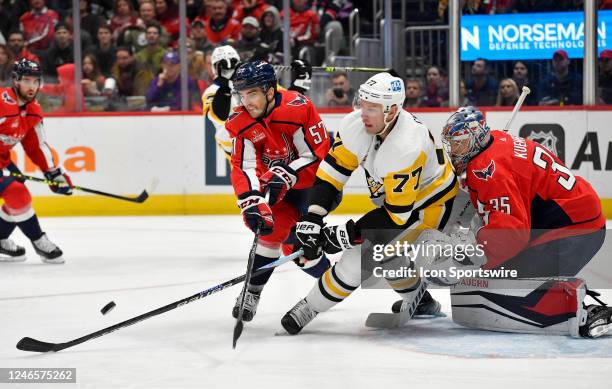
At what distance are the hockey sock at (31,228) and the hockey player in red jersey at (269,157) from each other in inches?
81.4

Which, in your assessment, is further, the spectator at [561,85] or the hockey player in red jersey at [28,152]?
the spectator at [561,85]

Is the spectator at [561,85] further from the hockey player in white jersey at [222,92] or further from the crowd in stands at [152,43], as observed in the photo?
the hockey player in white jersey at [222,92]

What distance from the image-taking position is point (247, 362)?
3.15 m

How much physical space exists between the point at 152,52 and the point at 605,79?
11.7 ft

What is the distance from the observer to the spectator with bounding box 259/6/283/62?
7934 mm

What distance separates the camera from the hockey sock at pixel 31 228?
18.7 feet

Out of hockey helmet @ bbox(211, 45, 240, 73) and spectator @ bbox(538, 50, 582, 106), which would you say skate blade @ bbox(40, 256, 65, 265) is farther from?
spectator @ bbox(538, 50, 582, 106)

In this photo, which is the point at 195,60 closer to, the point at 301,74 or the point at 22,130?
the point at 22,130

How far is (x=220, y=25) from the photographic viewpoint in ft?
26.5

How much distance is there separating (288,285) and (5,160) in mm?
2106

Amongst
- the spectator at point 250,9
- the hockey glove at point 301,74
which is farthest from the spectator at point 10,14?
the hockey glove at point 301,74

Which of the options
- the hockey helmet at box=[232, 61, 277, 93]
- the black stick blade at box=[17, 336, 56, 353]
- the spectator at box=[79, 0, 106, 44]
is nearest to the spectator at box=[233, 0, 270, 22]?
the spectator at box=[79, 0, 106, 44]

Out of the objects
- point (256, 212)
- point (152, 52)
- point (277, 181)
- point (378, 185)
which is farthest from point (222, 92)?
point (152, 52)

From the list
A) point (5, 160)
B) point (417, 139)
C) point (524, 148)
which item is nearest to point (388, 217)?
point (417, 139)
